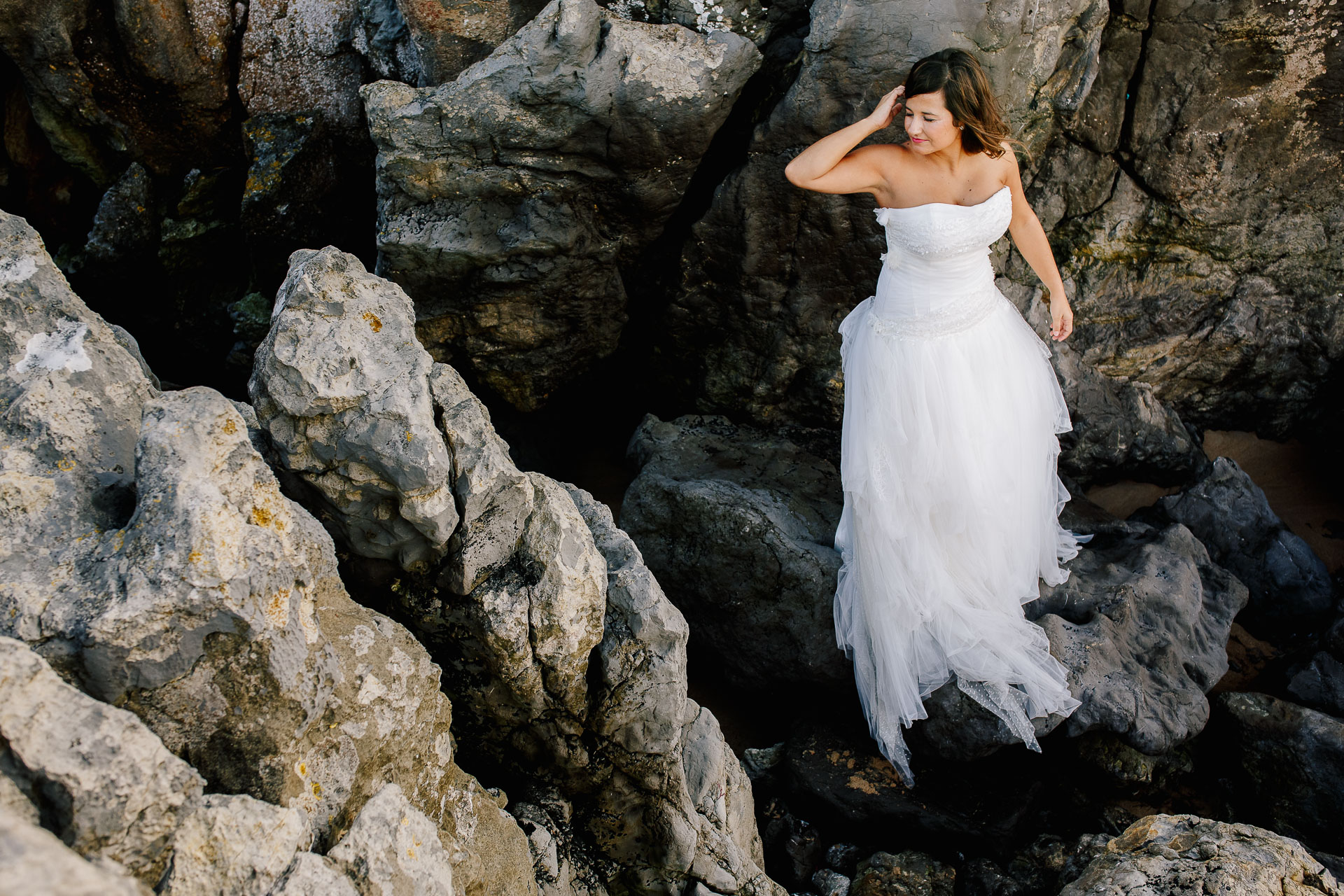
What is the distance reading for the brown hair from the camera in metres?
3.39

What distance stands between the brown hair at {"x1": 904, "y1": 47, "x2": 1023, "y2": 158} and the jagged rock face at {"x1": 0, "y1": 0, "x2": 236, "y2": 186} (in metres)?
3.84

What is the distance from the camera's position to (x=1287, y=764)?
384cm

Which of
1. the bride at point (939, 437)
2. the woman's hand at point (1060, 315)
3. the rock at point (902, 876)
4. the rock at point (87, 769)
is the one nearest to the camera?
→ the rock at point (87, 769)

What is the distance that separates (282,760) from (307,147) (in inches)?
167

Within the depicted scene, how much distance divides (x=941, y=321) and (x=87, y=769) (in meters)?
3.14

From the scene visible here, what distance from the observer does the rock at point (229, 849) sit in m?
1.59

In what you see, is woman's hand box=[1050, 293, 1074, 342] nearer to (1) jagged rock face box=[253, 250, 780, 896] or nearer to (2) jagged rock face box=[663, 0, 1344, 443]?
(2) jagged rock face box=[663, 0, 1344, 443]

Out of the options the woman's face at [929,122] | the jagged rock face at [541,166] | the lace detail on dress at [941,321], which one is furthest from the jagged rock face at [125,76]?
the lace detail on dress at [941,321]

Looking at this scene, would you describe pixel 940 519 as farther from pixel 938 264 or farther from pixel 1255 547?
pixel 1255 547

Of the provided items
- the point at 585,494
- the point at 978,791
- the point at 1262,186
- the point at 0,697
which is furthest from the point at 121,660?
the point at 1262,186

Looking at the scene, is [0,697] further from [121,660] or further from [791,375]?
[791,375]

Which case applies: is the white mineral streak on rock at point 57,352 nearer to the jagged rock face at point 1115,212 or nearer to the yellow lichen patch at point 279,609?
the yellow lichen patch at point 279,609

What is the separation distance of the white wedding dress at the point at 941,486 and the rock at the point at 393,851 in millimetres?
2262

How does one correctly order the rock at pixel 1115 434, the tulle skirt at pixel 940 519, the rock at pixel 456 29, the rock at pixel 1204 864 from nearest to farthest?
the rock at pixel 1204 864 → the tulle skirt at pixel 940 519 → the rock at pixel 456 29 → the rock at pixel 1115 434
